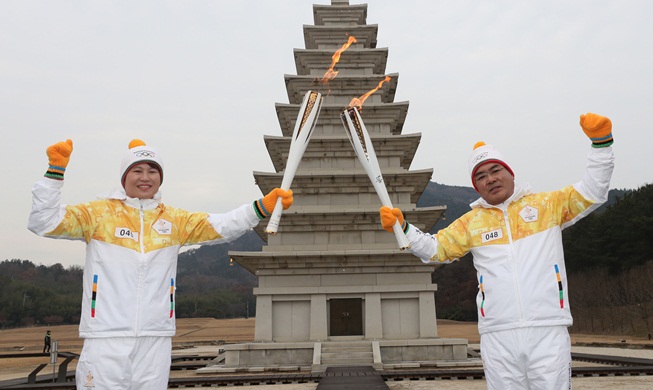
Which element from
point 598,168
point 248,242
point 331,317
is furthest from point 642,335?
point 248,242

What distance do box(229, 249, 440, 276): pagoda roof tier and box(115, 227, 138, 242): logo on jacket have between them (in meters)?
11.0

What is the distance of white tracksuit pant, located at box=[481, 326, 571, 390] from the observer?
3.74 meters

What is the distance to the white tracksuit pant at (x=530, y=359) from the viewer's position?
3736 millimetres

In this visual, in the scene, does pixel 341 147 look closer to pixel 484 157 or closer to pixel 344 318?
pixel 344 318

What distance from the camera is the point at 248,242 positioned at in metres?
188

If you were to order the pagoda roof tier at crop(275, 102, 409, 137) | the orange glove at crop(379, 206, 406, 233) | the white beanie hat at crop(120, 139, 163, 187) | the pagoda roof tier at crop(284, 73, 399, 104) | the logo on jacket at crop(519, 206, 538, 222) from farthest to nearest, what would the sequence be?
the pagoda roof tier at crop(284, 73, 399, 104)
the pagoda roof tier at crop(275, 102, 409, 137)
the orange glove at crop(379, 206, 406, 233)
the white beanie hat at crop(120, 139, 163, 187)
the logo on jacket at crop(519, 206, 538, 222)

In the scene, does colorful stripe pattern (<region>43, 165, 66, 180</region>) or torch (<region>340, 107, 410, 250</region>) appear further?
torch (<region>340, 107, 410, 250</region>)

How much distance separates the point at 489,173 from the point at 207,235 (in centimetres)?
272

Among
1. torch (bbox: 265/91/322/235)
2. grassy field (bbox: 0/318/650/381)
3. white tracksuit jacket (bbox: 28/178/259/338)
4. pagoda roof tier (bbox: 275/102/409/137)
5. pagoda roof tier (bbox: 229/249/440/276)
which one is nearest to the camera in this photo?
white tracksuit jacket (bbox: 28/178/259/338)

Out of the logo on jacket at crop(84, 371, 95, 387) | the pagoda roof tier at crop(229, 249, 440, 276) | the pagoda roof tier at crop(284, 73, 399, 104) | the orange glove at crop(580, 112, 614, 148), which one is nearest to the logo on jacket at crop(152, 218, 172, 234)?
the logo on jacket at crop(84, 371, 95, 387)

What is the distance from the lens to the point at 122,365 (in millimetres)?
3697

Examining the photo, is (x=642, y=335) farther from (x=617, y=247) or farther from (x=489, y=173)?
(x=489, y=173)

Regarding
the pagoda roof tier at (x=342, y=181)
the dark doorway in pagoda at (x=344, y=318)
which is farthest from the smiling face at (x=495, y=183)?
the dark doorway in pagoda at (x=344, y=318)

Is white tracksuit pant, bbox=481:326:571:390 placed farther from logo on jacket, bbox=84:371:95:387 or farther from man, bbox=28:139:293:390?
logo on jacket, bbox=84:371:95:387
